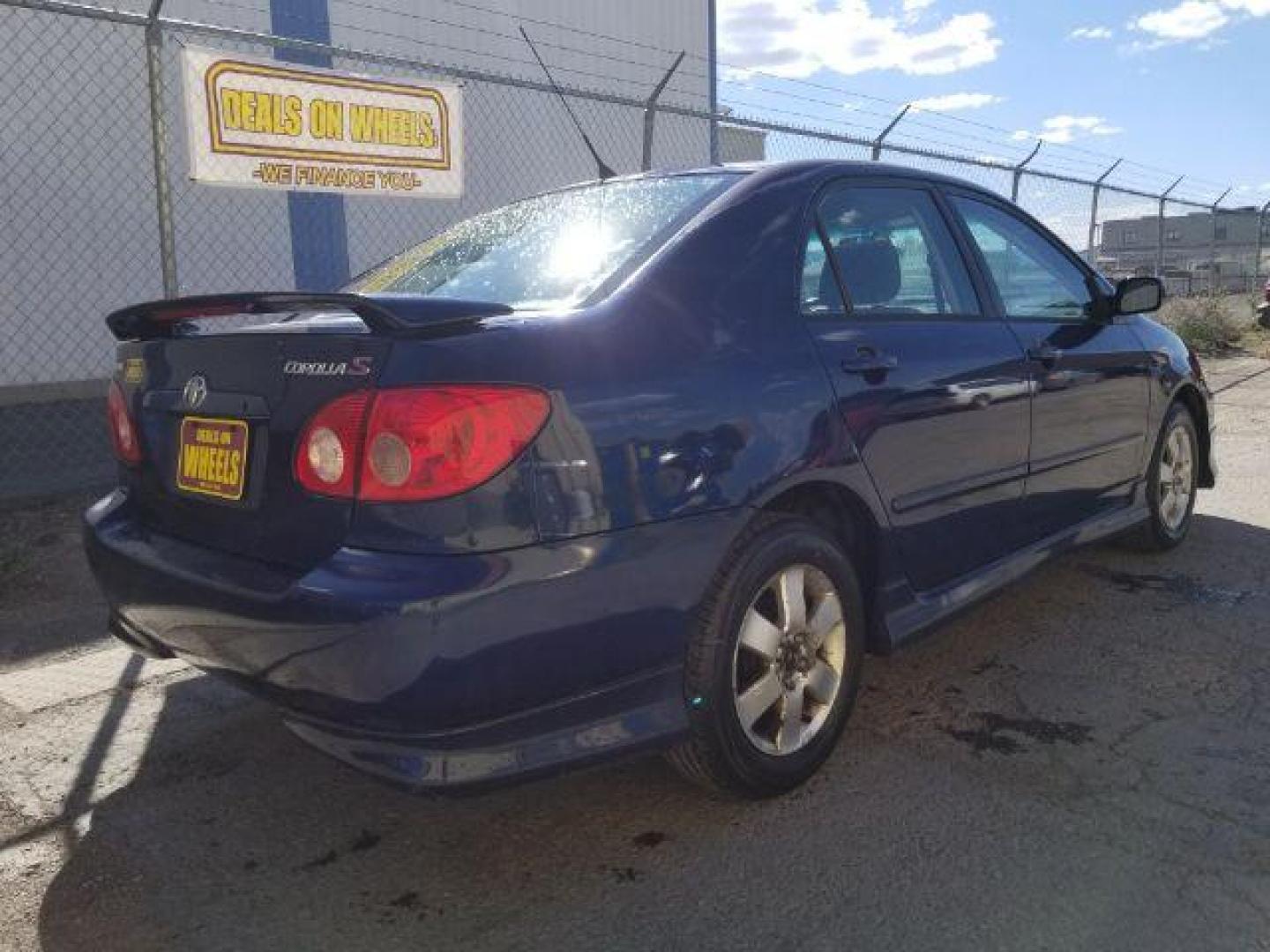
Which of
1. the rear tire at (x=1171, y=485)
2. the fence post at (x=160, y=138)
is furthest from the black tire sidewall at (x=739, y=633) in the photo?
the fence post at (x=160, y=138)

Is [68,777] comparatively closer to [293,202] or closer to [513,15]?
[293,202]

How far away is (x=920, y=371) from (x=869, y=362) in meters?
0.26

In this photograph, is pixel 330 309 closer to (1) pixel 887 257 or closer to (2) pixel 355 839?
(2) pixel 355 839

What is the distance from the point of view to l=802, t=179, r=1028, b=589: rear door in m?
2.86

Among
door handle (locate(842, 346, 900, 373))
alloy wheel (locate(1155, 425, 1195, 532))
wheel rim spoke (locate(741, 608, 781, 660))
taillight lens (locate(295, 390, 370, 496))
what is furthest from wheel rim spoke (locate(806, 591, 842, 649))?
alloy wheel (locate(1155, 425, 1195, 532))

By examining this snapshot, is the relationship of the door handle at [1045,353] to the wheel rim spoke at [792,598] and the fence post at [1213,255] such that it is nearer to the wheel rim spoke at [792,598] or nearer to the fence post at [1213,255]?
the wheel rim spoke at [792,598]

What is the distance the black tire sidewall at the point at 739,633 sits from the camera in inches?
96.2

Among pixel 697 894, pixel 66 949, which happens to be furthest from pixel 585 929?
pixel 66 949

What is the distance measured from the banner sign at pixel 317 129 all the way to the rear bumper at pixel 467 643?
4323 millimetres

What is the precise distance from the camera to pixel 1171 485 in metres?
4.71

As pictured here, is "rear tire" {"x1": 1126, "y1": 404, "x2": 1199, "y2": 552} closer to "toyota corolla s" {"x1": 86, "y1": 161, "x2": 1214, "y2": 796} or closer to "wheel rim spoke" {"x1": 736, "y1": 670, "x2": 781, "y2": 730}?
"toyota corolla s" {"x1": 86, "y1": 161, "x2": 1214, "y2": 796}

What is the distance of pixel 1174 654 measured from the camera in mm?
3621

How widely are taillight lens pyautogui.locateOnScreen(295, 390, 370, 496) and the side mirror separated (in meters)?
3.27

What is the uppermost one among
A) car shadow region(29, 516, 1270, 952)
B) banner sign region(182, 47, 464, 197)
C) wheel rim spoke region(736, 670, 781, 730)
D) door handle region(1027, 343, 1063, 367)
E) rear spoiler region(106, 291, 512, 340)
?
banner sign region(182, 47, 464, 197)
